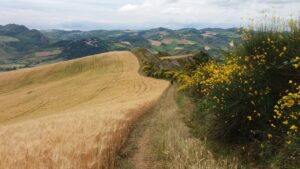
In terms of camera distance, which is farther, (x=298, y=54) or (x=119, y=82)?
(x=119, y=82)

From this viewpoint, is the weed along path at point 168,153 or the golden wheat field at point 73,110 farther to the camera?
the weed along path at point 168,153

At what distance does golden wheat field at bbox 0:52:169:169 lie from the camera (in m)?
7.19

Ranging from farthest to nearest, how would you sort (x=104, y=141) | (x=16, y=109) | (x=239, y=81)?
1. (x=16, y=109)
2. (x=239, y=81)
3. (x=104, y=141)

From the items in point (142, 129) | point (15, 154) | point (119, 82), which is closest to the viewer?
point (15, 154)

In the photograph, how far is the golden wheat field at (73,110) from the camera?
7.19 meters

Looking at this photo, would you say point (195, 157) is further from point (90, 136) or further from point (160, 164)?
point (90, 136)

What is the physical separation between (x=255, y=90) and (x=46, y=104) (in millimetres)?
49230

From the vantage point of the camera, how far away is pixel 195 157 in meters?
8.15

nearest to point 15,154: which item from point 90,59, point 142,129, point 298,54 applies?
point 298,54

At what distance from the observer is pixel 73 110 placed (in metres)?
41.4

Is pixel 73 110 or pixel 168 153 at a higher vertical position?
pixel 168 153

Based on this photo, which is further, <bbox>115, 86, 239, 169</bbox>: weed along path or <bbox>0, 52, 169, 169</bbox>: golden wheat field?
<bbox>115, 86, 239, 169</bbox>: weed along path

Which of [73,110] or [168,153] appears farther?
[73,110]

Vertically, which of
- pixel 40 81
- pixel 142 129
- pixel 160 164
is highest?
pixel 160 164
